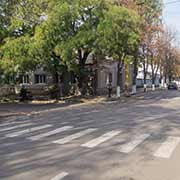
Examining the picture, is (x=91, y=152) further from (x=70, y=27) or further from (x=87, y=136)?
(x=70, y=27)

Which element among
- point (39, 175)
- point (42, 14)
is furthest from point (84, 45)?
point (39, 175)

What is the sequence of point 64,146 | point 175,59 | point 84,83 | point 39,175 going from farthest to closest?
point 175,59, point 84,83, point 64,146, point 39,175

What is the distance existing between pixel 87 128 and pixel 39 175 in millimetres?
7297

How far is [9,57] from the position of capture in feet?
106

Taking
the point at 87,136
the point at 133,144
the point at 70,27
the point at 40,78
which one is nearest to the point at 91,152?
the point at 133,144

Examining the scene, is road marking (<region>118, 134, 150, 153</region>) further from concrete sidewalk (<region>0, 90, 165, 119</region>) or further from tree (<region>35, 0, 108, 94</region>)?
tree (<region>35, 0, 108, 94</region>)

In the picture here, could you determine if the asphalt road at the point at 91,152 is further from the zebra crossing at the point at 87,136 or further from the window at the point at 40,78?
the window at the point at 40,78

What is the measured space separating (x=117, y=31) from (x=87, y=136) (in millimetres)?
21214

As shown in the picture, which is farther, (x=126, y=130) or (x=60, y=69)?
(x=60, y=69)

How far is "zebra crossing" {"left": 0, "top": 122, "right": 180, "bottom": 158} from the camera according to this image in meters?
10.3

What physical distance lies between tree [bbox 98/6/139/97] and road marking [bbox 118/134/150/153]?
791 inches

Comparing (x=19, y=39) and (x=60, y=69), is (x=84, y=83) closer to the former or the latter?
(x=60, y=69)

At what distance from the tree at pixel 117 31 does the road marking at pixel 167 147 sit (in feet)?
67.7

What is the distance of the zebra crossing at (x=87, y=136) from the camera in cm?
1028
